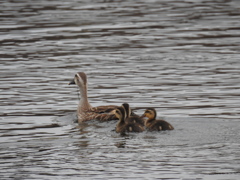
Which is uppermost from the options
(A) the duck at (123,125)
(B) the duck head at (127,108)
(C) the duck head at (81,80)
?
(C) the duck head at (81,80)

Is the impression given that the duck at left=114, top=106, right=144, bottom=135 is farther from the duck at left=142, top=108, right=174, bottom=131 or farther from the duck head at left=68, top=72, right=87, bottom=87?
the duck head at left=68, top=72, right=87, bottom=87

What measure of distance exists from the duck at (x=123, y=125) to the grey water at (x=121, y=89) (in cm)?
20

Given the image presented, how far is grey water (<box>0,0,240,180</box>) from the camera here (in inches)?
415

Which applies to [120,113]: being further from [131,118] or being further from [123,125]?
[123,125]

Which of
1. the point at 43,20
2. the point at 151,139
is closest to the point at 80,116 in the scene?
the point at 151,139

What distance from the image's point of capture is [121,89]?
56.4 feet

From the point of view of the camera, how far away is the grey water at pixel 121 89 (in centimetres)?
1053

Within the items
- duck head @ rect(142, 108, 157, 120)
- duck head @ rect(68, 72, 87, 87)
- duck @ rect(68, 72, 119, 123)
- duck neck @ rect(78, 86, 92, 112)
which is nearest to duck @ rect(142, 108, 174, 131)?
duck head @ rect(142, 108, 157, 120)

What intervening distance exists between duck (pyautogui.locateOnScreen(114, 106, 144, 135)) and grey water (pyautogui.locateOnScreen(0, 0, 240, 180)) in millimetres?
204

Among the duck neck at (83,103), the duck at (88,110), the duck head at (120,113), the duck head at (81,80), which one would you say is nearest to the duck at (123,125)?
the duck head at (120,113)

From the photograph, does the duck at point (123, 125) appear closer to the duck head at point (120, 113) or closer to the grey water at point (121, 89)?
the duck head at point (120, 113)

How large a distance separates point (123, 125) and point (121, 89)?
4.39 metres

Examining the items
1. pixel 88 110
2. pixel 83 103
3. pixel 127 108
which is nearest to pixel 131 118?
pixel 127 108

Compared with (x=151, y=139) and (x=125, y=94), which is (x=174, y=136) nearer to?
(x=151, y=139)
